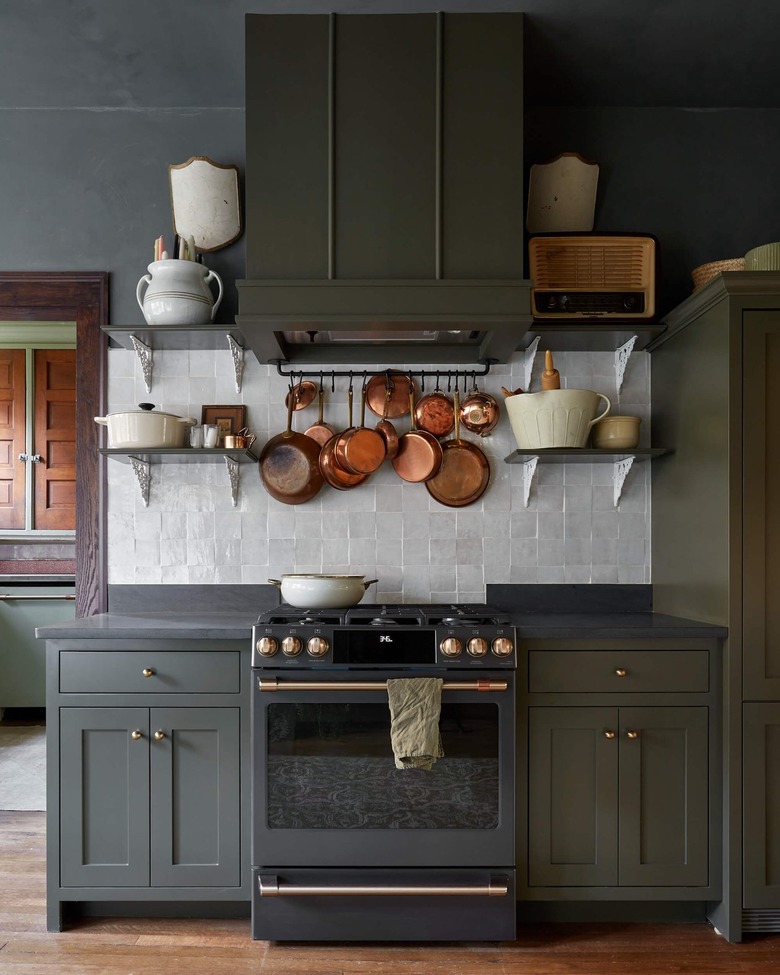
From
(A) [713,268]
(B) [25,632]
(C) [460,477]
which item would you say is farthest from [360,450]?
(B) [25,632]

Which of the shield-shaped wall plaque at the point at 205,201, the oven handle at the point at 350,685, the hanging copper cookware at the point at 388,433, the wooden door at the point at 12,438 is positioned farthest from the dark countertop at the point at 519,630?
the wooden door at the point at 12,438

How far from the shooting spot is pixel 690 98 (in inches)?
114

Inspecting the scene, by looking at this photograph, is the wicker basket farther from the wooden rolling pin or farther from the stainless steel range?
the stainless steel range

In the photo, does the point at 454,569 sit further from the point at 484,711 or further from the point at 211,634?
the point at 211,634

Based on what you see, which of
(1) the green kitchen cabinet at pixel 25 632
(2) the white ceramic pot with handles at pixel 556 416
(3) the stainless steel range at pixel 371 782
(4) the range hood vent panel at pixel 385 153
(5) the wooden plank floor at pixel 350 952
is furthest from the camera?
(1) the green kitchen cabinet at pixel 25 632

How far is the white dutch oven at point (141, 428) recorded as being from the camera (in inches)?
103

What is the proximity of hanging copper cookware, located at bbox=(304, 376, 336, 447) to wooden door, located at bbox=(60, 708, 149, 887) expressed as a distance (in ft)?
3.70

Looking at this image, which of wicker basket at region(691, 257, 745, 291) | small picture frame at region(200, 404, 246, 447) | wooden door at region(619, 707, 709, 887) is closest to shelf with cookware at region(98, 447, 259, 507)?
small picture frame at region(200, 404, 246, 447)

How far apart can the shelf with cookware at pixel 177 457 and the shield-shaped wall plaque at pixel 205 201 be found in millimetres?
792

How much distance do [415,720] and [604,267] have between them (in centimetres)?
170

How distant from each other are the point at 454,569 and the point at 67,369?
10.3ft

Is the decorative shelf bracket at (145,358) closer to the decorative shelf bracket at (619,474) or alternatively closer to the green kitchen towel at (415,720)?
the green kitchen towel at (415,720)

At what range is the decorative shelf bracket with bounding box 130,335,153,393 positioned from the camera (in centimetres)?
281

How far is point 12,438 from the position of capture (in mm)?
4797
